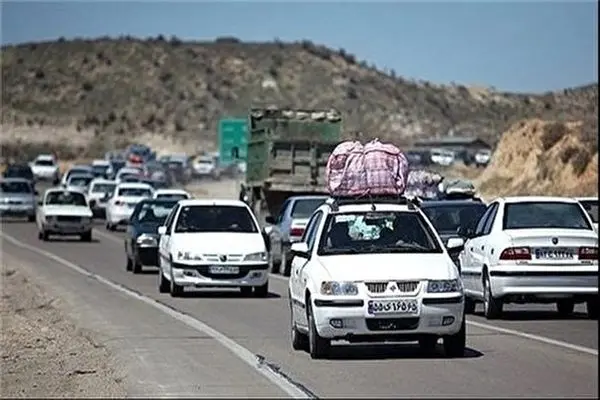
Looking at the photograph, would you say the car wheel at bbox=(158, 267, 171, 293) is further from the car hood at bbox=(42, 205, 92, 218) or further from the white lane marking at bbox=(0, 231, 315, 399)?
the car hood at bbox=(42, 205, 92, 218)

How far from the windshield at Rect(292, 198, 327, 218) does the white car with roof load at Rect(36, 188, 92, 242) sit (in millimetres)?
15796

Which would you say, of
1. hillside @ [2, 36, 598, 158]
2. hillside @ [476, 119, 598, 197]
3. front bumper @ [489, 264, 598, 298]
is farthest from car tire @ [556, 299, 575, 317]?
hillside @ [2, 36, 598, 158]

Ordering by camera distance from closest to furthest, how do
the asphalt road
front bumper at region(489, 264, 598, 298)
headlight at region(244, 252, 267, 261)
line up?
1. the asphalt road
2. front bumper at region(489, 264, 598, 298)
3. headlight at region(244, 252, 267, 261)

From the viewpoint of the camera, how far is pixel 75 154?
12475 centimetres

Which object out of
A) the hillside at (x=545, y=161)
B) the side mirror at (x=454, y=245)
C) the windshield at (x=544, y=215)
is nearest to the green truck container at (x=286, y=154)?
the hillside at (x=545, y=161)

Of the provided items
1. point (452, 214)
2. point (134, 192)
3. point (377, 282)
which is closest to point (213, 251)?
point (452, 214)

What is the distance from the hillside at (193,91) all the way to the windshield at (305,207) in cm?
8814

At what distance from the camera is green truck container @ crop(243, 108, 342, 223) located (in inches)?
1577

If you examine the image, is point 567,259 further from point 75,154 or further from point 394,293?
point 75,154

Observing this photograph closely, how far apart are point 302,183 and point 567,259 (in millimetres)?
20311

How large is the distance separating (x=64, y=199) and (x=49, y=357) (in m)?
30.8

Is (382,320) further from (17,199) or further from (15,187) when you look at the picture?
(17,199)

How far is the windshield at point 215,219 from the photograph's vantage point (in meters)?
26.0

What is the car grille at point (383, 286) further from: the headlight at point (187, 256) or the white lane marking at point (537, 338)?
the headlight at point (187, 256)
